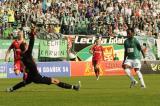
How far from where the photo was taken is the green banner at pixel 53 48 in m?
40.2

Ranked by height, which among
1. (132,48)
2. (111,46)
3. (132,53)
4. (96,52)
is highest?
(111,46)

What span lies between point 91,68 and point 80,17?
15.3ft

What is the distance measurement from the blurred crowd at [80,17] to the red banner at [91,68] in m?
2.52

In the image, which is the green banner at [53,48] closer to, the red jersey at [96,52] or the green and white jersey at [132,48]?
the red jersey at [96,52]

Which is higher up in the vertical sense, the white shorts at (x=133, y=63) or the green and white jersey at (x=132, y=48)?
the green and white jersey at (x=132, y=48)

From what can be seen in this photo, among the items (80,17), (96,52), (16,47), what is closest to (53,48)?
(96,52)

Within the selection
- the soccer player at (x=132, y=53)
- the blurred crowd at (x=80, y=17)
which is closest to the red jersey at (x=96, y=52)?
the blurred crowd at (x=80, y=17)

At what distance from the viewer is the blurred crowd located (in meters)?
42.3

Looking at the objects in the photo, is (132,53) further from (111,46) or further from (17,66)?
(111,46)

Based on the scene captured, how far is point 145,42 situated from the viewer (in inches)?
1768

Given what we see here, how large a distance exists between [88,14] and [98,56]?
9.65 m

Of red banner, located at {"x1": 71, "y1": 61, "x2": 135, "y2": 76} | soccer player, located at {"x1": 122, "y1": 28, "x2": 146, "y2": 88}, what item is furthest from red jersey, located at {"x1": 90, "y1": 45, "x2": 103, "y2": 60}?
soccer player, located at {"x1": 122, "y1": 28, "x2": 146, "y2": 88}

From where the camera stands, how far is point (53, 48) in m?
40.7

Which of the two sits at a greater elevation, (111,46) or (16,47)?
(111,46)
